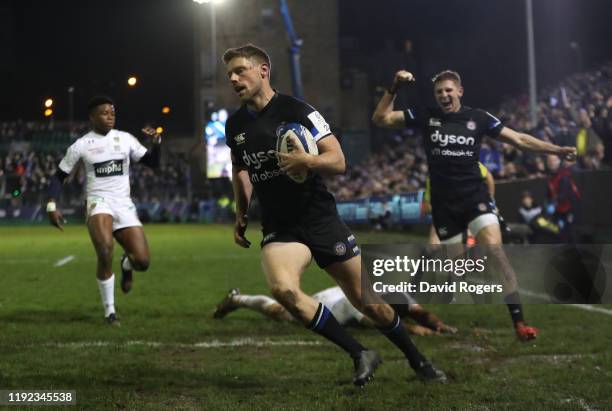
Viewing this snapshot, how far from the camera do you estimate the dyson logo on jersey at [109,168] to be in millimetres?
9141

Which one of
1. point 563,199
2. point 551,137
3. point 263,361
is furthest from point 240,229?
point 551,137

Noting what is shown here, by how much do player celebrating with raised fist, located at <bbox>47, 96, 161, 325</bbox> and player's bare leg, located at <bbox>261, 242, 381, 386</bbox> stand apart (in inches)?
155

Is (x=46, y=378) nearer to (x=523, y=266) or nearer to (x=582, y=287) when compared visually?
(x=582, y=287)

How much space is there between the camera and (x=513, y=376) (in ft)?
18.5

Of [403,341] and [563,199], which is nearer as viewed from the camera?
[403,341]

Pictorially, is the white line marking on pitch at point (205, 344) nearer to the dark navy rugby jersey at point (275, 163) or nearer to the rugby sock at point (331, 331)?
the rugby sock at point (331, 331)

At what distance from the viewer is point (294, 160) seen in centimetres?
489

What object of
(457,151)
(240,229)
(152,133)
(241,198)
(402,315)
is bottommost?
(402,315)

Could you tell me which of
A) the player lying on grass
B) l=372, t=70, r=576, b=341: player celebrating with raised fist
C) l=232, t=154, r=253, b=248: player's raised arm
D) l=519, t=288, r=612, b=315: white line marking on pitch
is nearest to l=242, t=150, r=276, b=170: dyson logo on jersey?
l=232, t=154, r=253, b=248: player's raised arm

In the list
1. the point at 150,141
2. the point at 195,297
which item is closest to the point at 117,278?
the point at 195,297

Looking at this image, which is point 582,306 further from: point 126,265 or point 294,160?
point 294,160

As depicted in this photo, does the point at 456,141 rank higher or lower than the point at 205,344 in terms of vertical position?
higher

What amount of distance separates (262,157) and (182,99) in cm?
6888

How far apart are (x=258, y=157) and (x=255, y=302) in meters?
3.29
